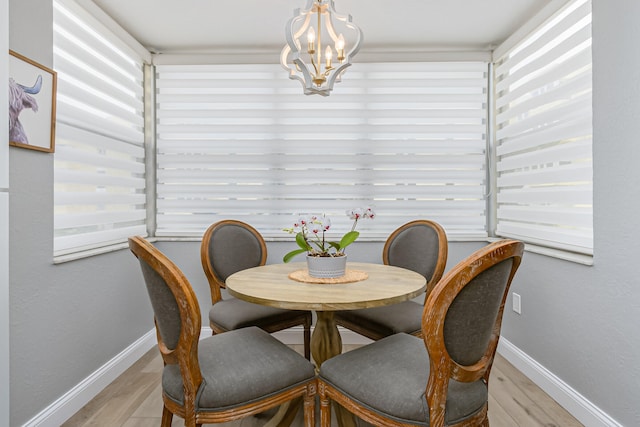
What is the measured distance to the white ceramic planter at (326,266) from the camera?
5.70 ft

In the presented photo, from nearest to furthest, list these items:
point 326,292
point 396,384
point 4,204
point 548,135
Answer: point 4,204 < point 396,384 < point 326,292 < point 548,135

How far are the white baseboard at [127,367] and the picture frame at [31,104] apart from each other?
130 cm

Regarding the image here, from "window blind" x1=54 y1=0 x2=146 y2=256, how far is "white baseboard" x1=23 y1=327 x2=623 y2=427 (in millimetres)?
771

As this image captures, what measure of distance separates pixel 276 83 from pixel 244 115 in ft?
1.22

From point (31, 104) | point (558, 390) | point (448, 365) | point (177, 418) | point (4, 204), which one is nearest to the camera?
point (4, 204)

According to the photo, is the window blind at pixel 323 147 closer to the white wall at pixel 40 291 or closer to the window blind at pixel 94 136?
the window blind at pixel 94 136

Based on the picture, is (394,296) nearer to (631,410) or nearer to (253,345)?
(253,345)

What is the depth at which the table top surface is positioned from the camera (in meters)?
1.34

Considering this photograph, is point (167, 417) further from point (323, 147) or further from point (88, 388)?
point (323, 147)

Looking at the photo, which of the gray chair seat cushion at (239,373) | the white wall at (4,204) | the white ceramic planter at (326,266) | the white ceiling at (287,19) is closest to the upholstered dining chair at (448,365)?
the gray chair seat cushion at (239,373)

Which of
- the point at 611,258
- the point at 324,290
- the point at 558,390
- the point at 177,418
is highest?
the point at 611,258

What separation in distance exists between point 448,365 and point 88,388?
2.02m

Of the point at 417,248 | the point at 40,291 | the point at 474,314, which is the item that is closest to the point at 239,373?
the point at 474,314

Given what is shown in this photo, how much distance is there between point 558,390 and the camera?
1.98 m
